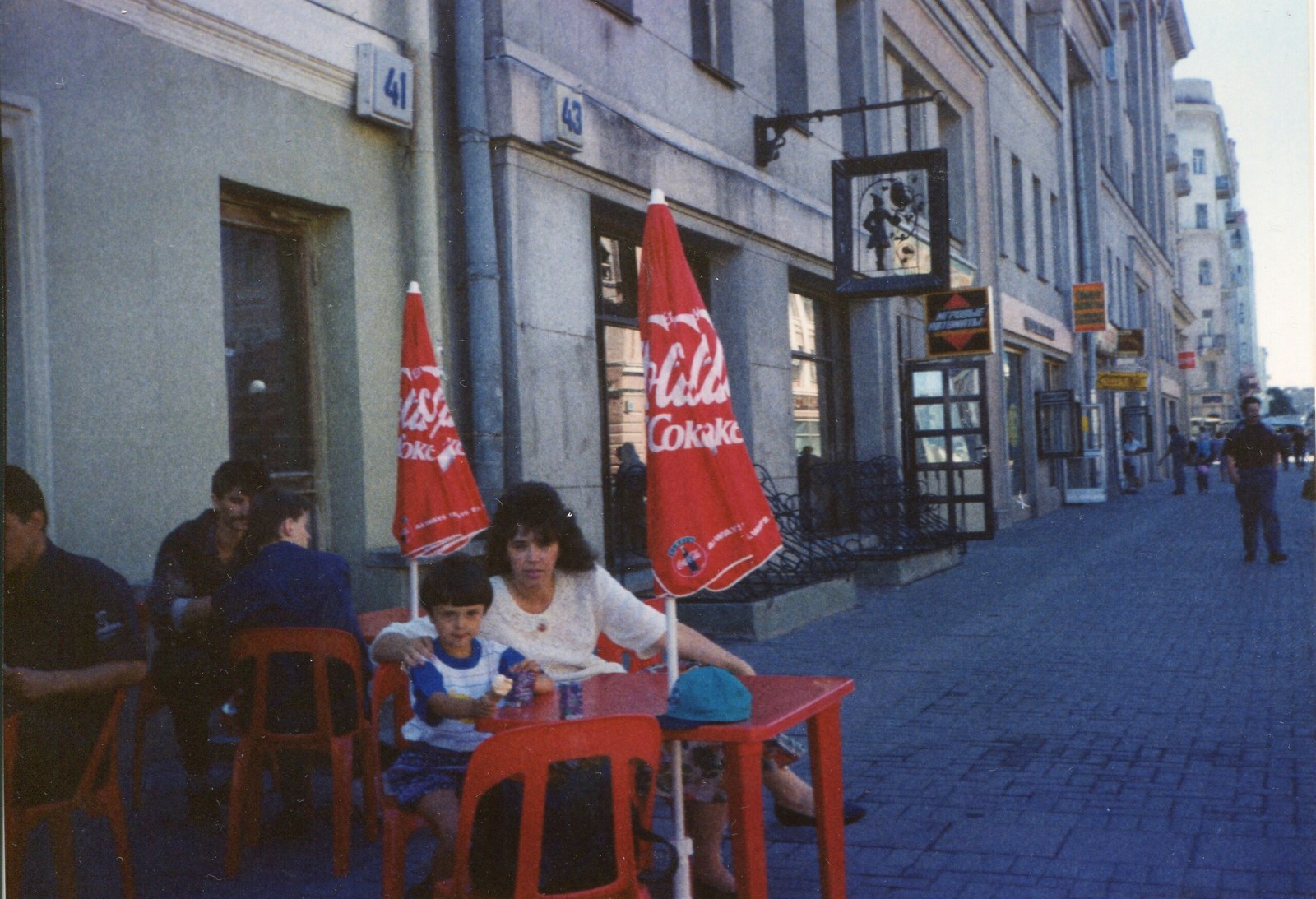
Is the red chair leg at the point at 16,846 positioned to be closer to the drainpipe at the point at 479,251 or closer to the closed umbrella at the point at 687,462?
the closed umbrella at the point at 687,462

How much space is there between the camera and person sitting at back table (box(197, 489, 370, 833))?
15.0ft

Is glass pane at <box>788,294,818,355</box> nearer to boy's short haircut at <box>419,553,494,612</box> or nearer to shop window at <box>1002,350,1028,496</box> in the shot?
shop window at <box>1002,350,1028,496</box>

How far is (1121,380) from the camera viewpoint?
28578mm

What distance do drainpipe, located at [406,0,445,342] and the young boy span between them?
4.54 meters

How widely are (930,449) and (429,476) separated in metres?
11.3

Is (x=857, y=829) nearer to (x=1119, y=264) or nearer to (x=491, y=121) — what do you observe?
(x=491, y=121)

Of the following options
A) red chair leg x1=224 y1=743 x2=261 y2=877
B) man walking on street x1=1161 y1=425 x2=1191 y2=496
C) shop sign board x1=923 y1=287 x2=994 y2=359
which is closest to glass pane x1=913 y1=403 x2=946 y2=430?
shop sign board x1=923 y1=287 x2=994 y2=359

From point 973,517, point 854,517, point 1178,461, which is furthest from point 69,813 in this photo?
point 1178,461

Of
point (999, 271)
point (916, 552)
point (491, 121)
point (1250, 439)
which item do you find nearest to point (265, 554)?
point (491, 121)

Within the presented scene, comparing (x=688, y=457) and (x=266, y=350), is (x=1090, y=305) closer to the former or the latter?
(x=266, y=350)

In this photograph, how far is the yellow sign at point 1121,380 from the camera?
93.7 feet

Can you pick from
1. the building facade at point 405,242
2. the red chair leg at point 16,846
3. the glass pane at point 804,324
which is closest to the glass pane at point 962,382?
the building facade at point 405,242

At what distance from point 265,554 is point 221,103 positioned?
112 inches

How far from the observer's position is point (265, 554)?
4793mm
